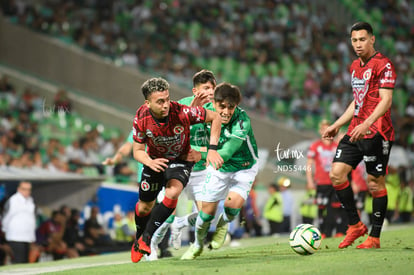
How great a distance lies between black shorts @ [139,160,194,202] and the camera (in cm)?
782

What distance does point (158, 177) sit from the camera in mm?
7848

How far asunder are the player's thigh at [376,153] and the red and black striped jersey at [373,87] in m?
0.06

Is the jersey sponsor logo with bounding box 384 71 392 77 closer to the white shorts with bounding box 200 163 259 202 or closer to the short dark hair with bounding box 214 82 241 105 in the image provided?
the short dark hair with bounding box 214 82 241 105

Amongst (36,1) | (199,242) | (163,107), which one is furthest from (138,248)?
(36,1)

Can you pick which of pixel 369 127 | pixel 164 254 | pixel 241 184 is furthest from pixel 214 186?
pixel 164 254

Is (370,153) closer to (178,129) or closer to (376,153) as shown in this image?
(376,153)

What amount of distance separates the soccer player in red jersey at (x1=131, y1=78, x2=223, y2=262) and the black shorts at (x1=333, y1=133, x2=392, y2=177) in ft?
5.07

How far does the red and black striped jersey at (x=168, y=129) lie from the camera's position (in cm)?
777

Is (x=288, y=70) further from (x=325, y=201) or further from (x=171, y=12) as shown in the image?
(x=325, y=201)

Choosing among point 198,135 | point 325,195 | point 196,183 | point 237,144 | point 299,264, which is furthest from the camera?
point 325,195

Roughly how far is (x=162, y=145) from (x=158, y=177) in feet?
1.14

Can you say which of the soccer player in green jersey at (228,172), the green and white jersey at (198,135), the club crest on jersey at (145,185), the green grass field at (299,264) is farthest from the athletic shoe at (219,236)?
the club crest on jersey at (145,185)

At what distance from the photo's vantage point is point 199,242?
857 centimetres

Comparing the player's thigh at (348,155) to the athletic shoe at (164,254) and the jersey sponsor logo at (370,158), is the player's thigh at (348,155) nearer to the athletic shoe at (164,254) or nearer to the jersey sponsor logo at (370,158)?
the jersey sponsor logo at (370,158)
